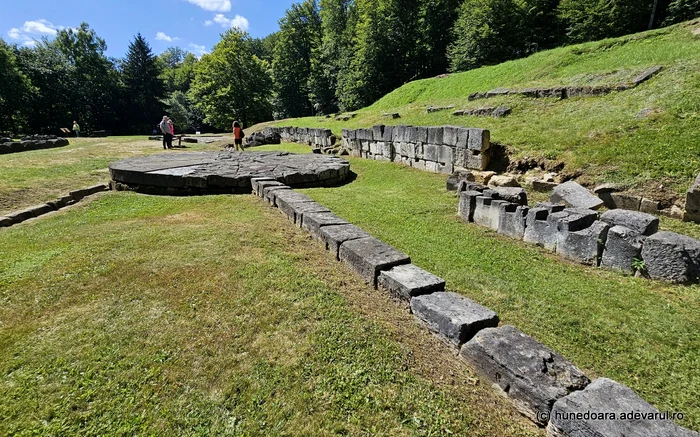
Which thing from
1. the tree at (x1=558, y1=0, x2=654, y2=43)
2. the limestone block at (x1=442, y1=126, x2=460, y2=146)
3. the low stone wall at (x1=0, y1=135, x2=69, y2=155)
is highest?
the tree at (x1=558, y1=0, x2=654, y2=43)

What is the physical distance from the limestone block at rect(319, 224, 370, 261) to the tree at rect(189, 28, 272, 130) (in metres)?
37.2

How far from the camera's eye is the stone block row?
673 cm

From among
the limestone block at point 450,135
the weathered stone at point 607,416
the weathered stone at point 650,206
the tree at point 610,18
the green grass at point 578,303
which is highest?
the tree at point 610,18

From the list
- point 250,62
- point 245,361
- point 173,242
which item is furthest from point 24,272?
point 250,62

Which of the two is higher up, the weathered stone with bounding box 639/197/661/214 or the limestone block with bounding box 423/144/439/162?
the limestone block with bounding box 423/144/439/162

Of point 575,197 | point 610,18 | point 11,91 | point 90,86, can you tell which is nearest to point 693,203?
point 575,197

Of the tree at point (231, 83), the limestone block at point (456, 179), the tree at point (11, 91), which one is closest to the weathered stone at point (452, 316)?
the limestone block at point (456, 179)

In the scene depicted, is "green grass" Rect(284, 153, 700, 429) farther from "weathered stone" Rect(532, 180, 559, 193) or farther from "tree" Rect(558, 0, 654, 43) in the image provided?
"tree" Rect(558, 0, 654, 43)

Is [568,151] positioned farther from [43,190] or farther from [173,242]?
[43,190]

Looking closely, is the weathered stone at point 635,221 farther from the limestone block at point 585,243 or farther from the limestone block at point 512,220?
the limestone block at point 512,220

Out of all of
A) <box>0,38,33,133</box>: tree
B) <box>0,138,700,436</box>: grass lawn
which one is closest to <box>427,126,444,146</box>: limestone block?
<box>0,138,700,436</box>: grass lawn

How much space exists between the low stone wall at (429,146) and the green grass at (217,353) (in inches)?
260

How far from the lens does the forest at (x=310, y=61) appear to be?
3105 centimetres

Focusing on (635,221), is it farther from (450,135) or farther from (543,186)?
(450,135)
